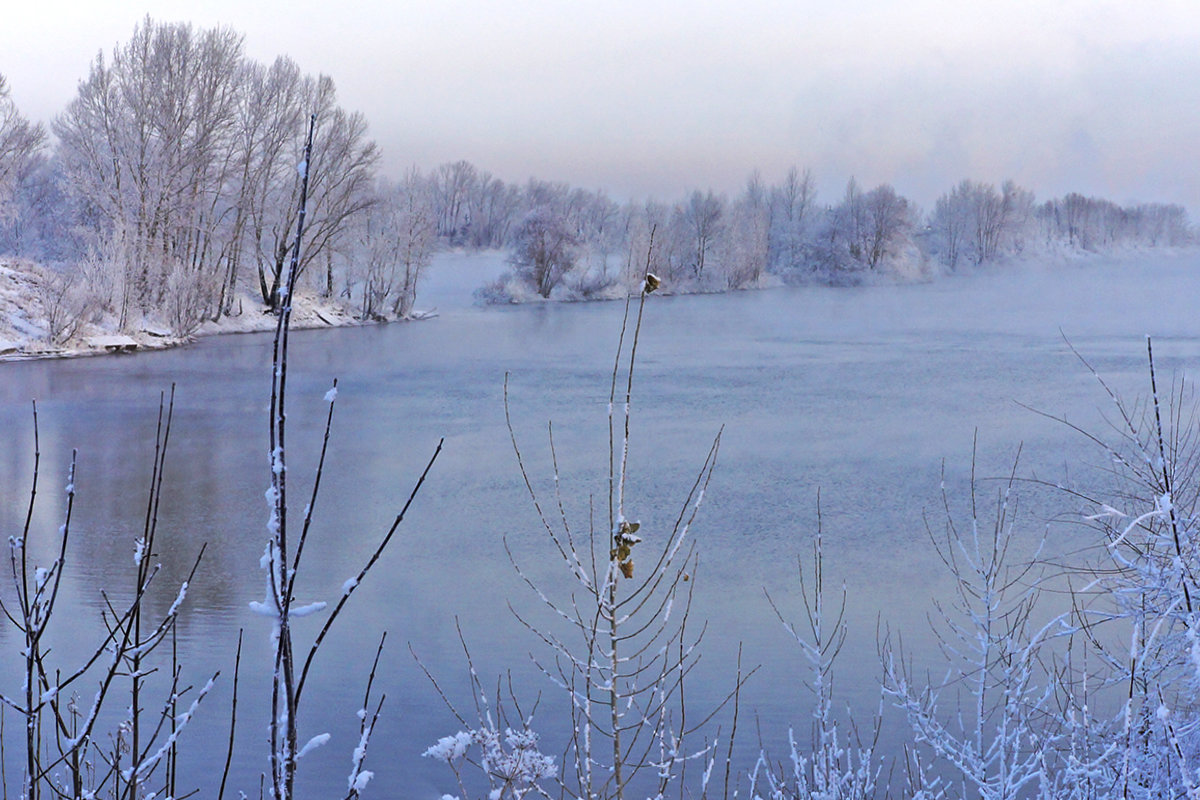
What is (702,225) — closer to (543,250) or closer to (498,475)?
(543,250)

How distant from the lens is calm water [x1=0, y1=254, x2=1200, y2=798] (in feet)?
18.4

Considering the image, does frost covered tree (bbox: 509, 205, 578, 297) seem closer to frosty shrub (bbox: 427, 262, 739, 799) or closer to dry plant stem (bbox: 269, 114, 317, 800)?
frosty shrub (bbox: 427, 262, 739, 799)

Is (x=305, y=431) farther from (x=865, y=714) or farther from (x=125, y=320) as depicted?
(x=125, y=320)

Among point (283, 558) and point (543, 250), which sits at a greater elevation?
point (543, 250)

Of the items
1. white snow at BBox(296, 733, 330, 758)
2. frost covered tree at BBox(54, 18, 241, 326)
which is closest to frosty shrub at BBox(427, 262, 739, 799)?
white snow at BBox(296, 733, 330, 758)

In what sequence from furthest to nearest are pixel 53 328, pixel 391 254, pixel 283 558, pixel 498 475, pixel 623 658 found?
1. pixel 391 254
2. pixel 53 328
3. pixel 498 475
4. pixel 623 658
5. pixel 283 558

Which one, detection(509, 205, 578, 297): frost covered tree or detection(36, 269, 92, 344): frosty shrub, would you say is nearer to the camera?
detection(36, 269, 92, 344): frosty shrub

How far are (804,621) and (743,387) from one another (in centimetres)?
953

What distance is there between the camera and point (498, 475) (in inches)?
399

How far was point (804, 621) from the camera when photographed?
6133 millimetres

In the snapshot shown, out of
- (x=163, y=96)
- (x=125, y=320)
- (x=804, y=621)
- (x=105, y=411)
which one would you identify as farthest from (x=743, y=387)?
(x=163, y=96)

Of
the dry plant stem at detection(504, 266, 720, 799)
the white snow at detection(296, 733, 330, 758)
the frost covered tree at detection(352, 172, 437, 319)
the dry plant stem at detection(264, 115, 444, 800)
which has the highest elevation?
the frost covered tree at detection(352, 172, 437, 319)

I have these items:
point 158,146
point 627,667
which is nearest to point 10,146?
point 158,146

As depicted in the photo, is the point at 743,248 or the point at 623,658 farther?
the point at 743,248
